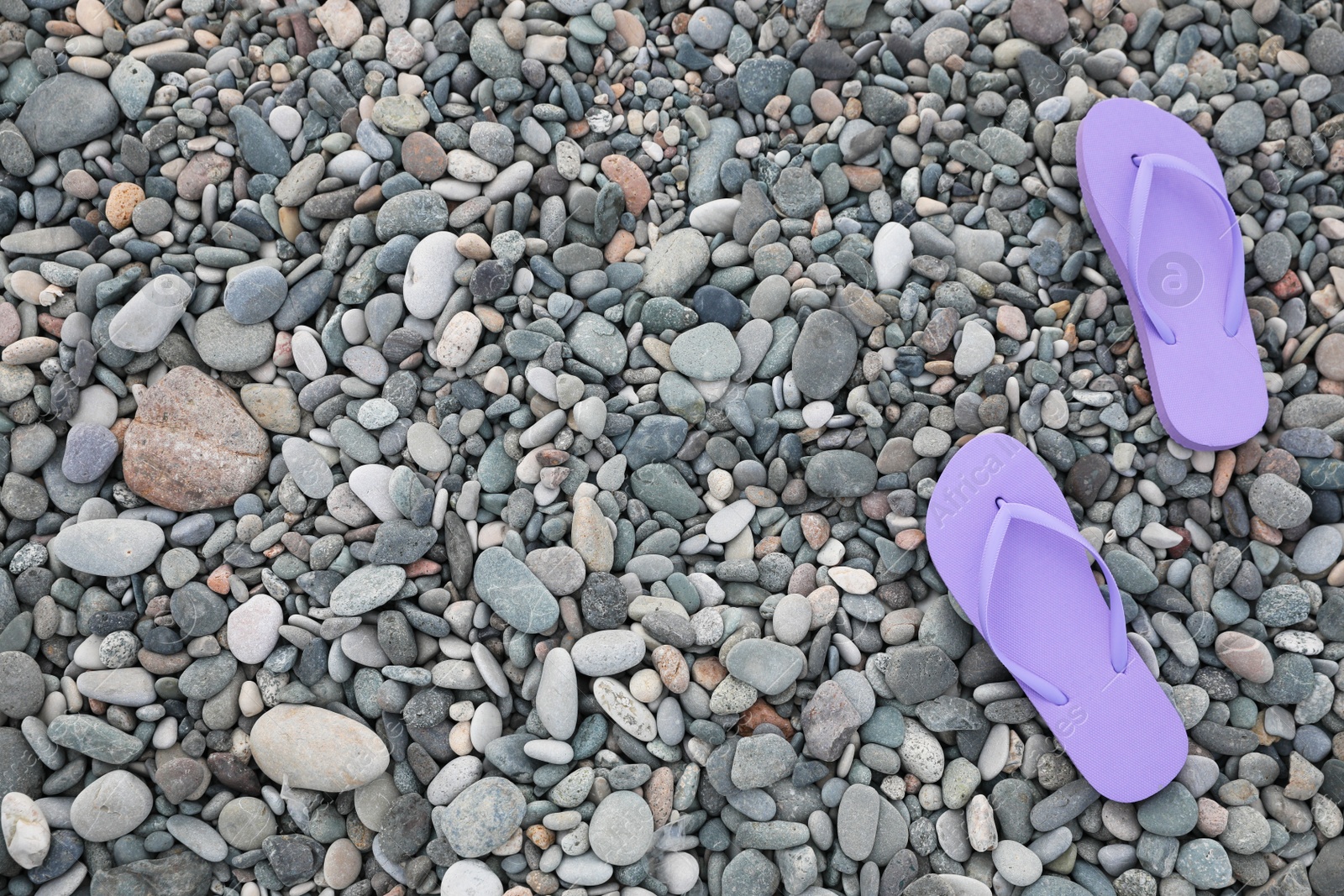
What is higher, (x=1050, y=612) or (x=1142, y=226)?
(x=1142, y=226)

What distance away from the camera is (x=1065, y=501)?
168cm

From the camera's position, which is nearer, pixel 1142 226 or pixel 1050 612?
pixel 1050 612

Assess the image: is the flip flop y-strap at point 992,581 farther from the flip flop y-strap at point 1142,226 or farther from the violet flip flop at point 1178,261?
the flip flop y-strap at point 1142,226

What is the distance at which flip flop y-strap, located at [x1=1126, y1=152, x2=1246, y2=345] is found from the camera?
1.71 m

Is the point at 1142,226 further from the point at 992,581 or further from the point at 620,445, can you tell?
the point at 620,445

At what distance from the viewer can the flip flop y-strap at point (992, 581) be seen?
156 cm

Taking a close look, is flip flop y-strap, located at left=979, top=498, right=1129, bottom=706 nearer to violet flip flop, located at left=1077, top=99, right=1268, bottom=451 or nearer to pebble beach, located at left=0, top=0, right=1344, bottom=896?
pebble beach, located at left=0, top=0, right=1344, bottom=896

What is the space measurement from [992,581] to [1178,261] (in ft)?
2.54

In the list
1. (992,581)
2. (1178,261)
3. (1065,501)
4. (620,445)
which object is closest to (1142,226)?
(1178,261)

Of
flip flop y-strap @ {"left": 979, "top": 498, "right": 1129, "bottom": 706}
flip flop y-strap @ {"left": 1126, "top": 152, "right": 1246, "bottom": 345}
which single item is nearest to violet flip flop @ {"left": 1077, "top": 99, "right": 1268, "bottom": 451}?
flip flop y-strap @ {"left": 1126, "top": 152, "right": 1246, "bottom": 345}

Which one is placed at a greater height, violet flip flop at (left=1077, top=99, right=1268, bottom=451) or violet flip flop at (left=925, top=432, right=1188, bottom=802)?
violet flip flop at (left=1077, top=99, right=1268, bottom=451)

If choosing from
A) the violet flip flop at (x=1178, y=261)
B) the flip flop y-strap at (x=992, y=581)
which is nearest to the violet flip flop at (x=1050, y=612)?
the flip flop y-strap at (x=992, y=581)

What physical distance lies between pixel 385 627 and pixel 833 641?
805 mm

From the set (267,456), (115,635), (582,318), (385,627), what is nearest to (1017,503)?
(582,318)
